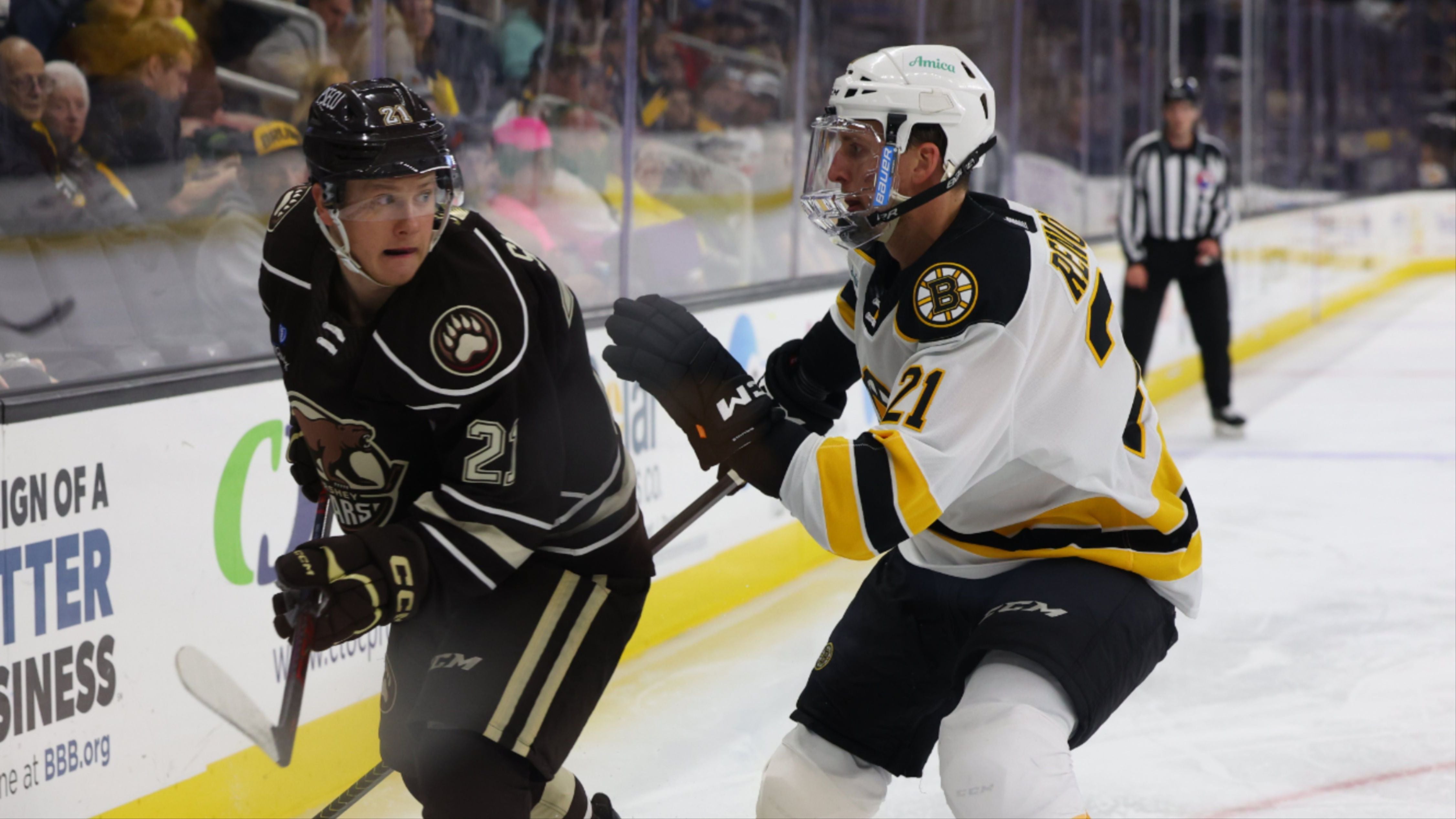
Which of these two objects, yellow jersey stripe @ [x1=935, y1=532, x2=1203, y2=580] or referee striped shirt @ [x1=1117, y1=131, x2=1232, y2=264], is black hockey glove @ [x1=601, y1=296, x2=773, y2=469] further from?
referee striped shirt @ [x1=1117, y1=131, x2=1232, y2=264]

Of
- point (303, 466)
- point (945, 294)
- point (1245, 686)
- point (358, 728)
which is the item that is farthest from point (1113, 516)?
point (1245, 686)

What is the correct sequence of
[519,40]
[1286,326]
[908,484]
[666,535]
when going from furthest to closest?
[1286,326], [519,40], [666,535], [908,484]

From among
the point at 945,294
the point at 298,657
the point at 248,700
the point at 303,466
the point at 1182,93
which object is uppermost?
the point at 1182,93

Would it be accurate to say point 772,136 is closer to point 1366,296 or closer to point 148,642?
point 148,642

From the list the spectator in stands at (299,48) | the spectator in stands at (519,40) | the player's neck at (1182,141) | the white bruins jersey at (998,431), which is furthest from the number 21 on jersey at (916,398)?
the player's neck at (1182,141)

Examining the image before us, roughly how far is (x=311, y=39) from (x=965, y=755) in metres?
2.01

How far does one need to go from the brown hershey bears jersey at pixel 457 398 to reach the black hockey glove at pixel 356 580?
40mm

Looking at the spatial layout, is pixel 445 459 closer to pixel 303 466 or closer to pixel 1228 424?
pixel 303 466

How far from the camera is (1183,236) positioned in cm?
578

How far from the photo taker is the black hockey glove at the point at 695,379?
152 cm

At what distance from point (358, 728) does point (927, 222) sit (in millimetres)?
1565

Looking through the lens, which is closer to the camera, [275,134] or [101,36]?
[101,36]

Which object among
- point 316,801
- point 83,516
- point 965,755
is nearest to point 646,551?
point 965,755

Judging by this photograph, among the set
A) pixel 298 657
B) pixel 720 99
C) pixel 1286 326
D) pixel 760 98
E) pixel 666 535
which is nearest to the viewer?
pixel 298 657
